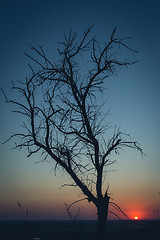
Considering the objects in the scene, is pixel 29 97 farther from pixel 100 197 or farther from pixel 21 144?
pixel 100 197

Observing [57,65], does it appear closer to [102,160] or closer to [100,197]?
[102,160]

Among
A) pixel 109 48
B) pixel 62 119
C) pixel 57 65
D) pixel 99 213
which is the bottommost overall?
pixel 99 213

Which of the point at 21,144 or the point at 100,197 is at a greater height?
the point at 21,144

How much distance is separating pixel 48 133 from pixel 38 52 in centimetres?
239

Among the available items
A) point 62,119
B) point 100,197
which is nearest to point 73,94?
point 62,119

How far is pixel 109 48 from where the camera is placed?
6875 mm

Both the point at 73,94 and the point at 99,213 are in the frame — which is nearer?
the point at 99,213

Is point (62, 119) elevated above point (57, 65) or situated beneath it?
situated beneath
